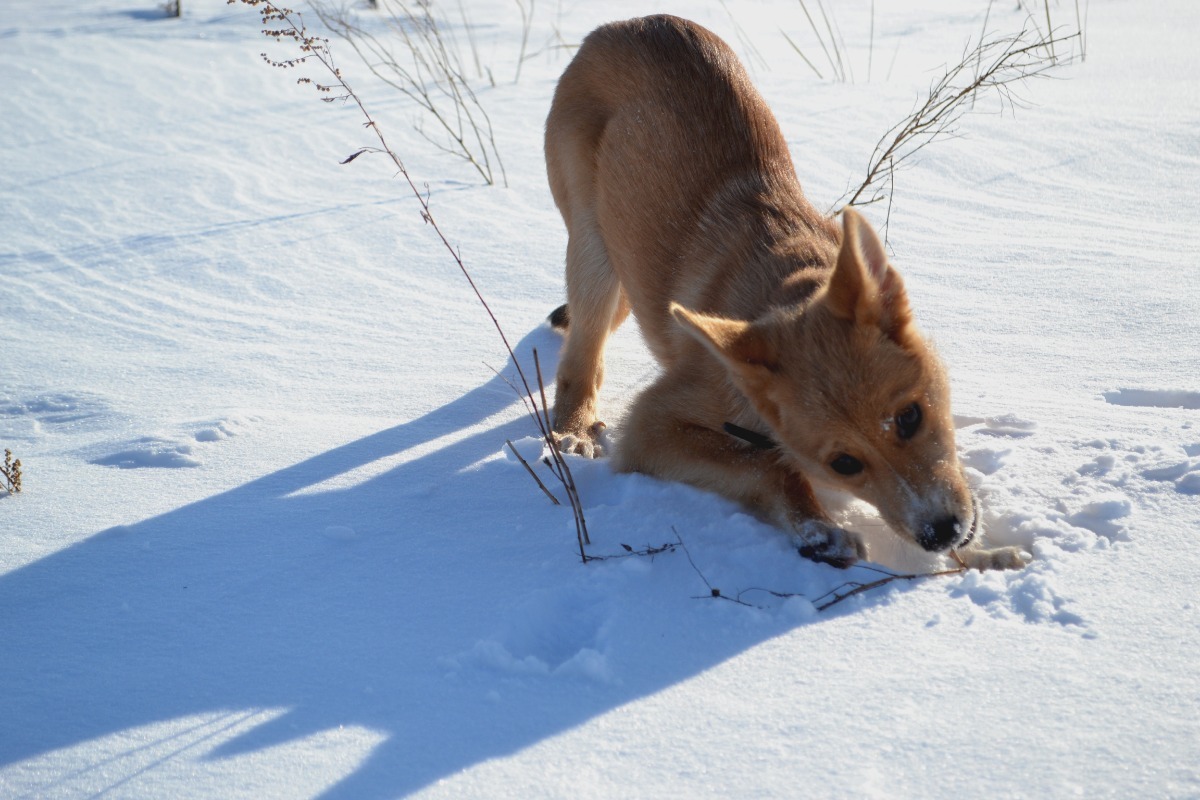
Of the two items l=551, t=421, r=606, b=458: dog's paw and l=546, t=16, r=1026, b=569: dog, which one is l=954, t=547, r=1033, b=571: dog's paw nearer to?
l=546, t=16, r=1026, b=569: dog

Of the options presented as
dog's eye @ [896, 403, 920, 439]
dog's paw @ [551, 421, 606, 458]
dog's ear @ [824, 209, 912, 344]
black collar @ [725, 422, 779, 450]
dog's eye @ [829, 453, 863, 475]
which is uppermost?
dog's ear @ [824, 209, 912, 344]

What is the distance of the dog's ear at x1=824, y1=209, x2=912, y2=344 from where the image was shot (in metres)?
3.00

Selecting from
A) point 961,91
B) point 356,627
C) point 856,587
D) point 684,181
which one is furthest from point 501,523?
point 961,91

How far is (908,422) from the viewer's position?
3084 millimetres

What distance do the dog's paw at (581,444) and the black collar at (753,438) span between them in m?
0.86

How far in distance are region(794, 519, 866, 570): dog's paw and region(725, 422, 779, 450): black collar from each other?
361 mm

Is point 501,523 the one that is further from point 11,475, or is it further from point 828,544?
point 11,475

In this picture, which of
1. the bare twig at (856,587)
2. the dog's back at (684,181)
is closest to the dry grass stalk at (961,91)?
the dog's back at (684,181)

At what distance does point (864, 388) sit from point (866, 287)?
30cm

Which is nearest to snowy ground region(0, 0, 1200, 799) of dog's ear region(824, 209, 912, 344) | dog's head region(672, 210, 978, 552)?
dog's head region(672, 210, 978, 552)

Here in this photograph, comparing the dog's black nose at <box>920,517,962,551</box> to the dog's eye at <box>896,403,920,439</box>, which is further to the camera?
the dog's eye at <box>896,403,920,439</box>

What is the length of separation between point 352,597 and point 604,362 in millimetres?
2253

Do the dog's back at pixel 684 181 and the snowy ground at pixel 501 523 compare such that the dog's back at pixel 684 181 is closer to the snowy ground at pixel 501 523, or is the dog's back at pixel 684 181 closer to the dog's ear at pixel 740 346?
the dog's ear at pixel 740 346

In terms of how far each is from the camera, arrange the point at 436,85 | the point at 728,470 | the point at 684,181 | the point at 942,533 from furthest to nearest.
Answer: the point at 436,85 → the point at 684,181 → the point at 728,470 → the point at 942,533
